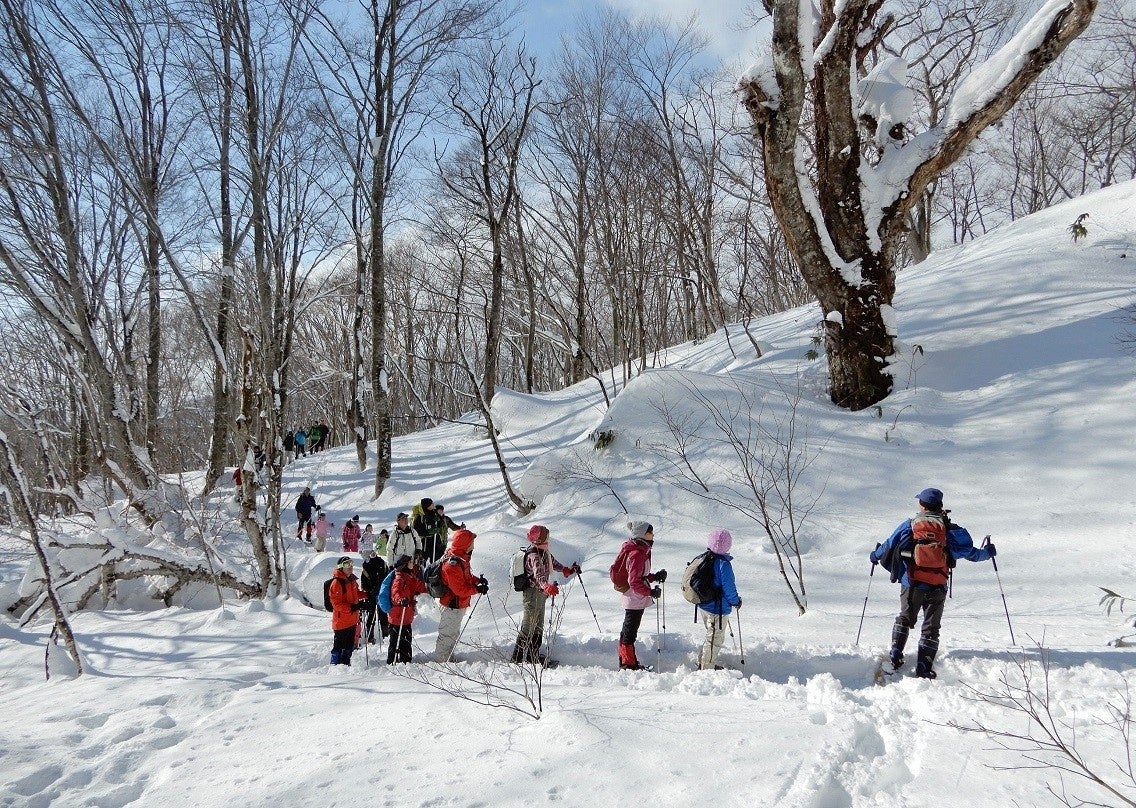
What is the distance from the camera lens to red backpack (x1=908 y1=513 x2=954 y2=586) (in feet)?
15.0

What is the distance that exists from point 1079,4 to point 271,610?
12.7 meters

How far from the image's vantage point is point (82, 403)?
1285cm

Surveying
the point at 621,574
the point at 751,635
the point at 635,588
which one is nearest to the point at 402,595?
the point at 621,574

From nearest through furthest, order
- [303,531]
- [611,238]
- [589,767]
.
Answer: [589,767], [303,531], [611,238]

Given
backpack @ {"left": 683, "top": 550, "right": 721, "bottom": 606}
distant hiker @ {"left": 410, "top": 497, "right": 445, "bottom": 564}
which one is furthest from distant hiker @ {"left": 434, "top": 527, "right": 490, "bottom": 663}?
distant hiker @ {"left": 410, "top": 497, "right": 445, "bottom": 564}

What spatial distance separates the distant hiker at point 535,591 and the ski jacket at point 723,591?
1.41 m

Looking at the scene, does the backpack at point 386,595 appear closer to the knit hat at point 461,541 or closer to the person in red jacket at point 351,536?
the knit hat at point 461,541

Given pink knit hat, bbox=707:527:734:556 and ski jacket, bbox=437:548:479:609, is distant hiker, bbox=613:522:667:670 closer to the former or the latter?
pink knit hat, bbox=707:527:734:556

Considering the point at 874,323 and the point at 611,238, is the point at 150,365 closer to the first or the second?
the point at 611,238

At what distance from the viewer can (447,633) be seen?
6.07 metres

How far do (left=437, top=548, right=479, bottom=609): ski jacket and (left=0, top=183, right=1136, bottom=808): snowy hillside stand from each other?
639 mm

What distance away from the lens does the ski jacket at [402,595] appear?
6.17 m

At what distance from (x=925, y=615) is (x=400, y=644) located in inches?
184

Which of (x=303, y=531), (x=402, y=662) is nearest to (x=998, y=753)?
(x=402, y=662)
